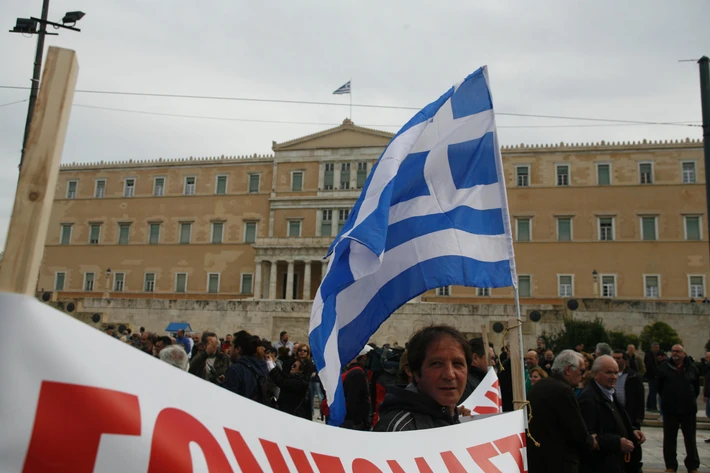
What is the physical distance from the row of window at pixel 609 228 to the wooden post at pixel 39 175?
40.1 metres

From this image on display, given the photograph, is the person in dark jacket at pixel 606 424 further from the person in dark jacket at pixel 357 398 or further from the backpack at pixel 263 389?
the backpack at pixel 263 389

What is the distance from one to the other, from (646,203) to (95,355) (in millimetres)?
41651

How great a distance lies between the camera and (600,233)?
39.0m

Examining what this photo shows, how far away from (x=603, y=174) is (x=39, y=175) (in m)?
41.6

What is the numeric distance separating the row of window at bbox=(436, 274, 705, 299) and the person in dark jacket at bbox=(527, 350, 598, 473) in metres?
32.4

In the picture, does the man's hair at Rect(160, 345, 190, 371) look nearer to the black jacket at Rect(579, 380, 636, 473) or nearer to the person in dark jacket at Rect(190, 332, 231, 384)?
the person in dark jacket at Rect(190, 332, 231, 384)

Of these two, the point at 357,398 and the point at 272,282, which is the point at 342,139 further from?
the point at 357,398

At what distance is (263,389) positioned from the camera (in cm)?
564

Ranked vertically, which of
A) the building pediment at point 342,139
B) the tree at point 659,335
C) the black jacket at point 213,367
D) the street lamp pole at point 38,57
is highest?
the building pediment at point 342,139

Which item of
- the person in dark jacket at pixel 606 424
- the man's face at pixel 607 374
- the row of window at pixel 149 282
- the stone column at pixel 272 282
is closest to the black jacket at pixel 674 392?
the person in dark jacket at pixel 606 424

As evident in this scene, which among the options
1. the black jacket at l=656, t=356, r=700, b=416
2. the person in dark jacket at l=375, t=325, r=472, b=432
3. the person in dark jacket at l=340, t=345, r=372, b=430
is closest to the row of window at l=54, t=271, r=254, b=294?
the black jacket at l=656, t=356, r=700, b=416

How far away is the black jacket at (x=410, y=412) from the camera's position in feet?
7.48

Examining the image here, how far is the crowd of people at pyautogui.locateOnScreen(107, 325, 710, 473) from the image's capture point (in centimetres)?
247

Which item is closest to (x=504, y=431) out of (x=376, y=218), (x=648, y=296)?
(x=376, y=218)
